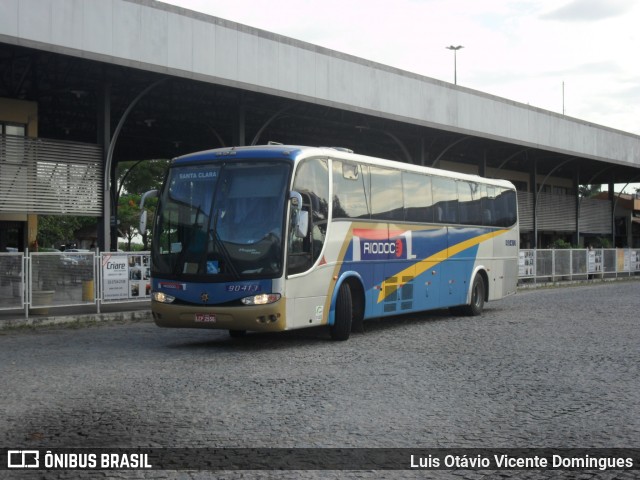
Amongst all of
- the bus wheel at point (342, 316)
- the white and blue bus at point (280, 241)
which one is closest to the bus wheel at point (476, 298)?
the white and blue bus at point (280, 241)

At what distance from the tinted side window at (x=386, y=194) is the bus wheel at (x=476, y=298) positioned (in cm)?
397

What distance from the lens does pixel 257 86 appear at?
2331cm

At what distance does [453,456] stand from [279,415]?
1.95 metres

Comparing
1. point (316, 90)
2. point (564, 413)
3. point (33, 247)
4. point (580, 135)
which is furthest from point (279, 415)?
point (580, 135)

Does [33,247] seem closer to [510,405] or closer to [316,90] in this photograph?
[316,90]

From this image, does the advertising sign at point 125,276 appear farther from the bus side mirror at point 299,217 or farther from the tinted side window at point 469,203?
the bus side mirror at point 299,217

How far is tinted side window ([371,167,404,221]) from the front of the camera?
51.1 feet

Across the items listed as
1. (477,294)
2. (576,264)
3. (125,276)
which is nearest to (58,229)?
(576,264)

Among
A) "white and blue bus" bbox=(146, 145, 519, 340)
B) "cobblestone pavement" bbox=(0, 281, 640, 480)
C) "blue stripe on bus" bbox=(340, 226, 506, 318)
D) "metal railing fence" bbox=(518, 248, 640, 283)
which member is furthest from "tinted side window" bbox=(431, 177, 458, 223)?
"metal railing fence" bbox=(518, 248, 640, 283)

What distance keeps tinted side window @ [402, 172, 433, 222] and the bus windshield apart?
4.29 metres

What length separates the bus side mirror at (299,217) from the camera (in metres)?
12.7

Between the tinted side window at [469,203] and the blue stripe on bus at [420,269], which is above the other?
the tinted side window at [469,203]

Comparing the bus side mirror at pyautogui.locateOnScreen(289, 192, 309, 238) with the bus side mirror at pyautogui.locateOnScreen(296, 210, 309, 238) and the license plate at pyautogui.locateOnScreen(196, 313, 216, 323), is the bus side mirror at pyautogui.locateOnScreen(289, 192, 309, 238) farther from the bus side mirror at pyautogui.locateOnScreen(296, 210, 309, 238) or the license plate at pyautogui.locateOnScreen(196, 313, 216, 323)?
the license plate at pyautogui.locateOnScreen(196, 313, 216, 323)

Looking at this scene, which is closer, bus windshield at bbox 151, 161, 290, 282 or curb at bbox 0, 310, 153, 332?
bus windshield at bbox 151, 161, 290, 282
